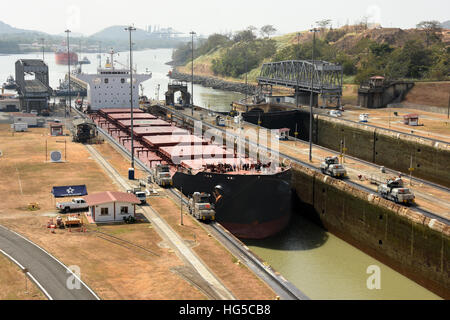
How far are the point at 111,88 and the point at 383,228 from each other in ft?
244

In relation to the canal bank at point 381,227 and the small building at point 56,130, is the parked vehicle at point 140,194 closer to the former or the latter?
the canal bank at point 381,227

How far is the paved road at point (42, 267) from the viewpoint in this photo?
31922 millimetres

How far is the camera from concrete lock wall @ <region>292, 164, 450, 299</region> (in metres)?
42.9

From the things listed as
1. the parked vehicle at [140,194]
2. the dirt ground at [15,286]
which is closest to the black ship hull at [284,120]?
the parked vehicle at [140,194]

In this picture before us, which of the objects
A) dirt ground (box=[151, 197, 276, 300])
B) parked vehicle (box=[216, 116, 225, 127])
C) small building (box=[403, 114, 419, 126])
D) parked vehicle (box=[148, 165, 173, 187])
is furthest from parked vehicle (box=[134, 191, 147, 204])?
small building (box=[403, 114, 419, 126])

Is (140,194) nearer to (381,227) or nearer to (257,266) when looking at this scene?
(257,266)

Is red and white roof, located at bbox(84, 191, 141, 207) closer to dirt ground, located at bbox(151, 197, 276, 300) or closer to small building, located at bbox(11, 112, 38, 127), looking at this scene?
dirt ground, located at bbox(151, 197, 276, 300)

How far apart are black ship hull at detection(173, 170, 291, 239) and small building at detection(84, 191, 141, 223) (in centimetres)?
845

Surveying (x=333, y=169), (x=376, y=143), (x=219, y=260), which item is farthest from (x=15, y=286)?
(x=376, y=143)

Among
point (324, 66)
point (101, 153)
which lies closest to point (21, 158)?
point (101, 153)

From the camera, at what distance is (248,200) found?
51781mm

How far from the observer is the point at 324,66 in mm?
119562

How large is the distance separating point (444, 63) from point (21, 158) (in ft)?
382
